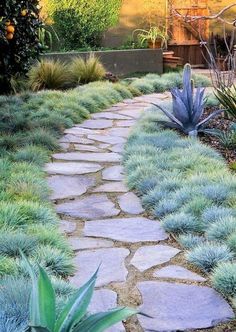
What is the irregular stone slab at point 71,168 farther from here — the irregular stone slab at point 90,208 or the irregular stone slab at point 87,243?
the irregular stone slab at point 87,243

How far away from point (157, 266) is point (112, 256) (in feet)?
0.91

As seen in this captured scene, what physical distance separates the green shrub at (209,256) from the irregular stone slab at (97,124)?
3858 mm

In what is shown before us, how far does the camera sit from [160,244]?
3.39 m

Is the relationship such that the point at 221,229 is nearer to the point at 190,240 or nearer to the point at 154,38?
the point at 190,240

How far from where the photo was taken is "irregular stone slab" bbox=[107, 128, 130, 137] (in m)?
6.40

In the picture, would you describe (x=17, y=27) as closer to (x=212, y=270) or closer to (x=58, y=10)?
(x=212, y=270)

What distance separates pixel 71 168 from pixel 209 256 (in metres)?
2.22

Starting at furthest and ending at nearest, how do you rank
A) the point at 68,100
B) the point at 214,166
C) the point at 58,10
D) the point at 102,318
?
1. the point at 58,10
2. the point at 68,100
3. the point at 214,166
4. the point at 102,318

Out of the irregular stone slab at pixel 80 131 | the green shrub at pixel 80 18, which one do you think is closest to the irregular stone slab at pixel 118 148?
the irregular stone slab at pixel 80 131

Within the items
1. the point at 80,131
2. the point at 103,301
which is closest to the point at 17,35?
the point at 80,131

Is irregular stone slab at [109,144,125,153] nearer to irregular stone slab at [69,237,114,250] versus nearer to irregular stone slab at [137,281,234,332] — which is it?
irregular stone slab at [69,237,114,250]

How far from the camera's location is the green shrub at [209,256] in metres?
2.97

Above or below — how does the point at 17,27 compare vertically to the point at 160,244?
above

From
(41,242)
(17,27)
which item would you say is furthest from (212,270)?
(17,27)
